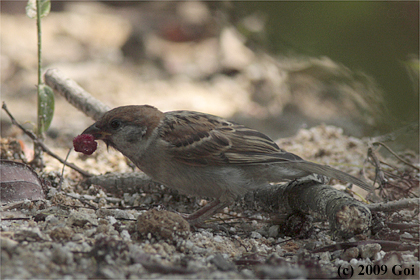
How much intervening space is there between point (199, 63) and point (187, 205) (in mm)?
4662

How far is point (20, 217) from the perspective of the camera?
8.54 ft

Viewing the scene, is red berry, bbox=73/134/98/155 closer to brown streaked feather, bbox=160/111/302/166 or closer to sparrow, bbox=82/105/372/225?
sparrow, bbox=82/105/372/225

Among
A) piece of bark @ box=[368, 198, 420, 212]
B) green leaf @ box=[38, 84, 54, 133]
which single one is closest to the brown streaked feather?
piece of bark @ box=[368, 198, 420, 212]

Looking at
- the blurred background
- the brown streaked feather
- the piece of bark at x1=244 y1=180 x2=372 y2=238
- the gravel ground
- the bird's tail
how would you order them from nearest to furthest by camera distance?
the gravel ground
the piece of bark at x1=244 y1=180 x2=372 y2=238
the bird's tail
the brown streaked feather
the blurred background

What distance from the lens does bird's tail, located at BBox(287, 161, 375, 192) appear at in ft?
9.43

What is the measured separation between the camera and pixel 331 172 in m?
2.89

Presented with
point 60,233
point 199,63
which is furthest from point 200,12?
point 60,233

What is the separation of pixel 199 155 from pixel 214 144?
152 millimetres

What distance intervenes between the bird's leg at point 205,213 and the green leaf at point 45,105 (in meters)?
1.59

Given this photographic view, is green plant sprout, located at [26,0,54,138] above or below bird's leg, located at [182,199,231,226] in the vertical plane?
above

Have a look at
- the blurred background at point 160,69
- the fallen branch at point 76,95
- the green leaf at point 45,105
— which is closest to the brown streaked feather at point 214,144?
the blurred background at point 160,69

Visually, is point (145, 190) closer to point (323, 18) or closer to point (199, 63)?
point (323, 18)

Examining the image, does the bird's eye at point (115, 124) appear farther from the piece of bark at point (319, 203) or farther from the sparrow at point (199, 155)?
the piece of bark at point (319, 203)

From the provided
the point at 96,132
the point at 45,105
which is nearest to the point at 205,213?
the point at 96,132
